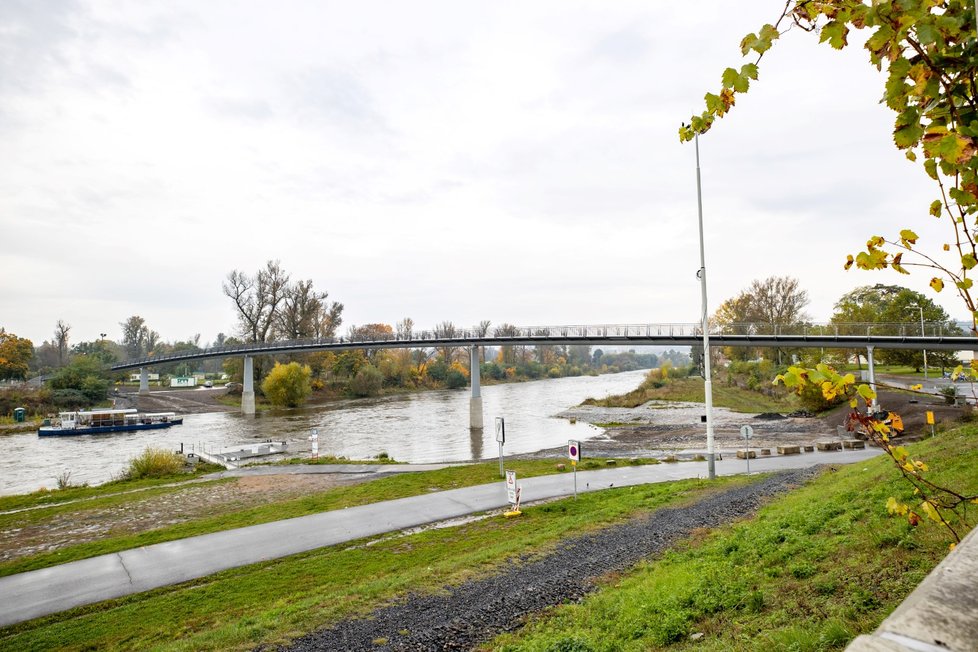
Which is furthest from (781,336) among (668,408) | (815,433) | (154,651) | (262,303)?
(262,303)

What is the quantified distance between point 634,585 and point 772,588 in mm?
2454

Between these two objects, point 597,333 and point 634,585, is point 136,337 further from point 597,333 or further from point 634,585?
point 634,585

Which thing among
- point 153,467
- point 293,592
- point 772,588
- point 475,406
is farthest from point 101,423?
point 772,588

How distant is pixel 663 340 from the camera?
5441 centimetres

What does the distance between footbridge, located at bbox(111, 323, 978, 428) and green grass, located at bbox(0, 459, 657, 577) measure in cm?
2412

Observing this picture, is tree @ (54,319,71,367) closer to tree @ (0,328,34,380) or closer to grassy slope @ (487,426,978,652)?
tree @ (0,328,34,380)

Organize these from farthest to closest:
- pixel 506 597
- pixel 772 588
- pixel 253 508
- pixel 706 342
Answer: pixel 706 342, pixel 253 508, pixel 506 597, pixel 772 588

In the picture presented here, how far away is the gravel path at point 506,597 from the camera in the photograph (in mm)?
7820

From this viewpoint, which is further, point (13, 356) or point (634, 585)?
point (13, 356)

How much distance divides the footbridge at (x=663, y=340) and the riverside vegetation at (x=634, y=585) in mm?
22790

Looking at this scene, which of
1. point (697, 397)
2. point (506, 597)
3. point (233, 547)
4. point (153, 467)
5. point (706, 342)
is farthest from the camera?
point (697, 397)

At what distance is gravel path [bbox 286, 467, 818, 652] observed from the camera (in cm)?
782

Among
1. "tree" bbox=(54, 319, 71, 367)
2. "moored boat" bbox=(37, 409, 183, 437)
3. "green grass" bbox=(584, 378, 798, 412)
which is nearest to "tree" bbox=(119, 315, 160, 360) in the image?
"tree" bbox=(54, 319, 71, 367)

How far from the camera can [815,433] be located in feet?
124
